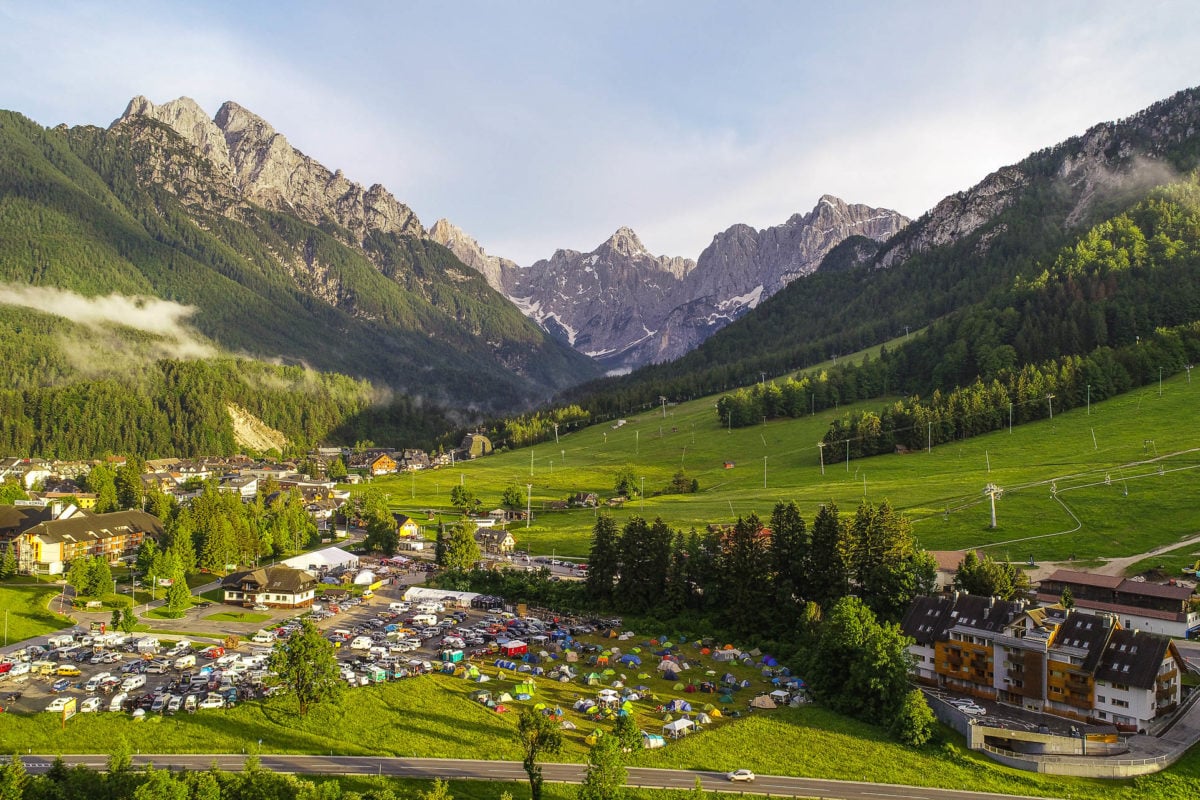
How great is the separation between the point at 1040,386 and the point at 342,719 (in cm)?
13716

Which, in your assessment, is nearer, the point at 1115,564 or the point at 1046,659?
the point at 1046,659

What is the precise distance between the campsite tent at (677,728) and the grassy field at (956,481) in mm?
49811

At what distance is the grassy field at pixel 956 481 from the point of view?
92.4 m

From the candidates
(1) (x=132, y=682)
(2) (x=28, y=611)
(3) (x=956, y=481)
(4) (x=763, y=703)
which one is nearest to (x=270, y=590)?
(2) (x=28, y=611)

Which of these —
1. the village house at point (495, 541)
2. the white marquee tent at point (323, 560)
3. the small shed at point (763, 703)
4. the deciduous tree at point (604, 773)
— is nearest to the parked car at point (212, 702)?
the deciduous tree at point (604, 773)

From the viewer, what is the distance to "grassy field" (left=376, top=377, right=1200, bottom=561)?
92375mm

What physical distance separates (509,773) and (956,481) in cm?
9238

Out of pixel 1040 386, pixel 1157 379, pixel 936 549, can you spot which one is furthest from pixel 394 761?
pixel 1157 379

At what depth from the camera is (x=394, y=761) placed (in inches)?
1858

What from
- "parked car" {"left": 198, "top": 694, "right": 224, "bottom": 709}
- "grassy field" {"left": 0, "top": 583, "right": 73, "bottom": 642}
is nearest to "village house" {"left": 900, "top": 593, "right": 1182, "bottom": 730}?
"parked car" {"left": 198, "top": 694, "right": 224, "bottom": 709}

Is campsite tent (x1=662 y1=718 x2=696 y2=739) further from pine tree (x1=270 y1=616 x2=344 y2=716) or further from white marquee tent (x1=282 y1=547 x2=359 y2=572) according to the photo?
white marquee tent (x1=282 y1=547 x2=359 y2=572)

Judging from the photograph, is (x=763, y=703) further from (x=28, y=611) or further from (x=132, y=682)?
(x=28, y=611)

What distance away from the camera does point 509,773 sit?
1818 inches

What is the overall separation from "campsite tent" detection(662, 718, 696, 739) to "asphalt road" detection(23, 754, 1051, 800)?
5.10 metres
